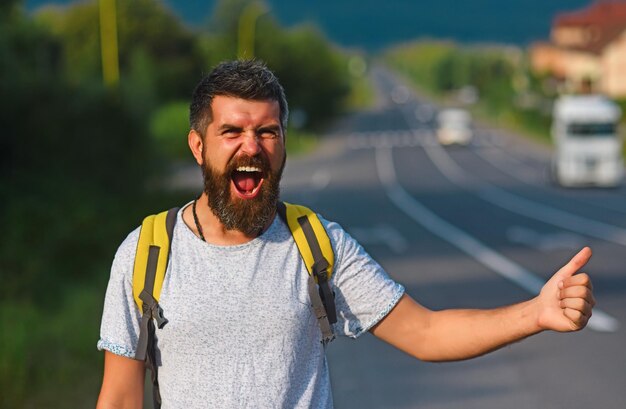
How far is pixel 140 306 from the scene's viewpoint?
151 inches

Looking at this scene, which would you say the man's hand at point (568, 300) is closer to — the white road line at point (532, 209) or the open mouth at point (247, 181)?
the open mouth at point (247, 181)

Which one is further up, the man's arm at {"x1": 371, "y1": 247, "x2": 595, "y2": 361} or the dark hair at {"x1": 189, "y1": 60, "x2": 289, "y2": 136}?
the dark hair at {"x1": 189, "y1": 60, "x2": 289, "y2": 136}

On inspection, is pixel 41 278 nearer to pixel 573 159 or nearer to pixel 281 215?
pixel 281 215

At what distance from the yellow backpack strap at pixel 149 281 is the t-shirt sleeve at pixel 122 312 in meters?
0.03

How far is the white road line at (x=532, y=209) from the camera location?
30861 millimetres

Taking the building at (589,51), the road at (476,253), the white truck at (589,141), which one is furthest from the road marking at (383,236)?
the building at (589,51)

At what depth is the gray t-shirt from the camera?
12.4 feet

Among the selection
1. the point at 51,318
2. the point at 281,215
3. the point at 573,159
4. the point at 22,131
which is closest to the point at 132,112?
the point at 22,131

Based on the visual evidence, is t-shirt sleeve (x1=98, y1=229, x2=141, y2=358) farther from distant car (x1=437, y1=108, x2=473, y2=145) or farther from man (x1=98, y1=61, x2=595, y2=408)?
distant car (x1=437, y1=108, x2=473, y2=145)

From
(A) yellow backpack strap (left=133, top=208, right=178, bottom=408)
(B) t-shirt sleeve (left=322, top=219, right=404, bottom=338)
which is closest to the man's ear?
(A) yellow backpack strap (left=133, top=208, right=178, bottom=408)

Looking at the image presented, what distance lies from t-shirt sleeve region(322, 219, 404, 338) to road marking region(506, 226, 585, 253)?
75.3ft

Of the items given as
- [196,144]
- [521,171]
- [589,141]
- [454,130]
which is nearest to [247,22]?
[454,130]

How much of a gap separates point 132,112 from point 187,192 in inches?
109

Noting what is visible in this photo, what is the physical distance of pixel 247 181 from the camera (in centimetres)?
392
